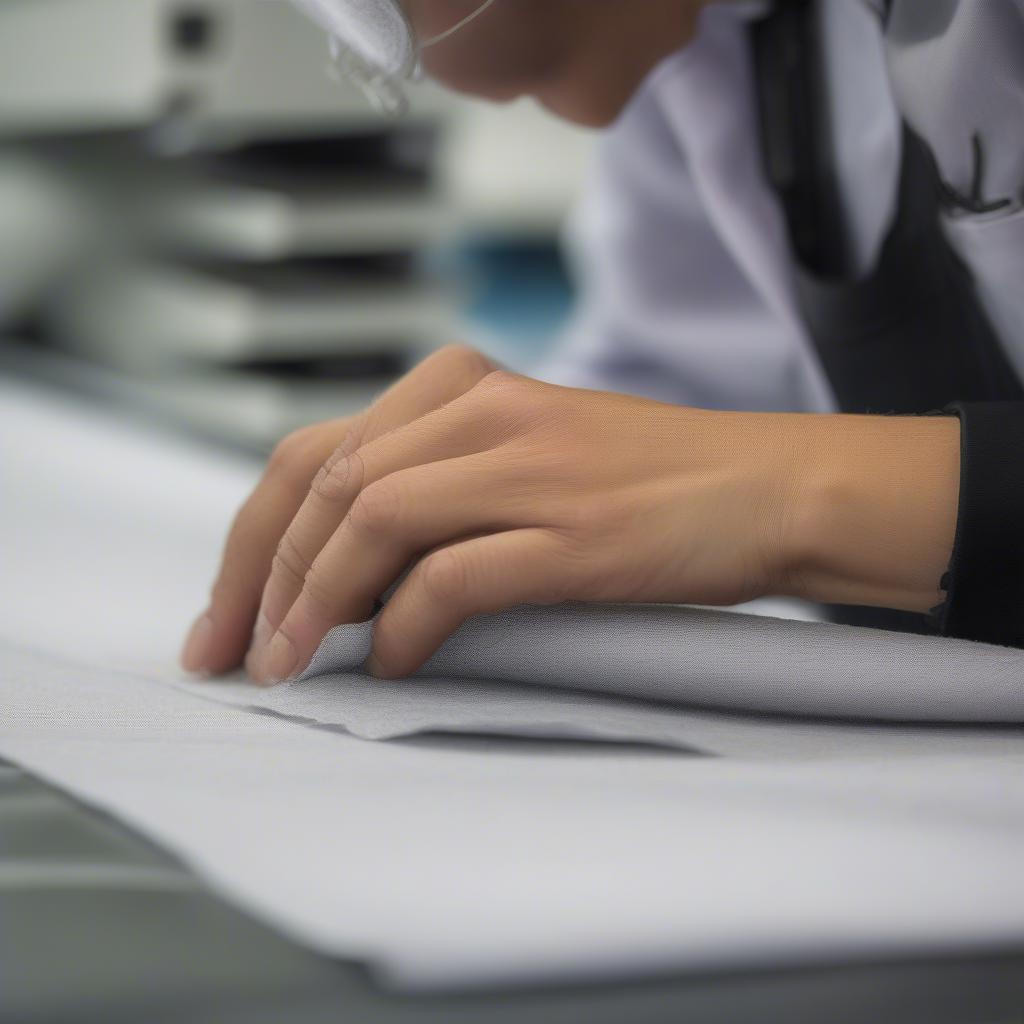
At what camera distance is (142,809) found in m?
0.37

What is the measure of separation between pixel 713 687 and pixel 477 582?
90 millimetres

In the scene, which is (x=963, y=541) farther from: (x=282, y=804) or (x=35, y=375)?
(x=35, y=375)

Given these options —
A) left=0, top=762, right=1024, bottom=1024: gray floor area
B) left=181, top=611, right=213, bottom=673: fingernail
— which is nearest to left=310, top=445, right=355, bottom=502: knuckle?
left=181, top=611, right=213, bottom=673: fingernail

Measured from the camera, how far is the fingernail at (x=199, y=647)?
61cm

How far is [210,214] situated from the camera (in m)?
1.47

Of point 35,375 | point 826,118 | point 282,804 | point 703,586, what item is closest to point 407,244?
point 35,375

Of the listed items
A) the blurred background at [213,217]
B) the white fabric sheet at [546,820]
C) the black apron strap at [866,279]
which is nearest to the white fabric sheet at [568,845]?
the white fabric sheet at [546,820]

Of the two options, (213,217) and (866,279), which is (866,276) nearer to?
(866,279)

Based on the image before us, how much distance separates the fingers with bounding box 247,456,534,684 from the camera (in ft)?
Answer: 1.61

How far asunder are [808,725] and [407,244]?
1.10m

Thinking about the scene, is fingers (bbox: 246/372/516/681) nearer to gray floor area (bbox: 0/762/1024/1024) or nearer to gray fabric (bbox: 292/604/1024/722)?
gray fabric (bbox: 292/604/1024/722)

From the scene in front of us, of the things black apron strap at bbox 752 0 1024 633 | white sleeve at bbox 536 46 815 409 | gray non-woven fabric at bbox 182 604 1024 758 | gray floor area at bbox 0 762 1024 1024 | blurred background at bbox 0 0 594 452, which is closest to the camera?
gray floor area at bbox 0 762 1024 1024

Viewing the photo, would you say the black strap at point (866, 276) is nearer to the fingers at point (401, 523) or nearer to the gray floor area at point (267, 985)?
the fingers at point (401, 523)

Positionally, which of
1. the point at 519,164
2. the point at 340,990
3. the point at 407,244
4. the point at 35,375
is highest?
the point at 519,164
